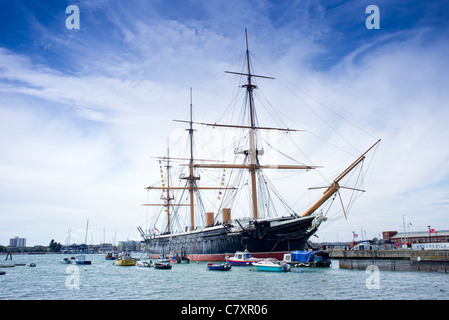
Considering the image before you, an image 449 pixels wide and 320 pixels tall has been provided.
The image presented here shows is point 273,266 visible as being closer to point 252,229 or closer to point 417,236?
point 252,229

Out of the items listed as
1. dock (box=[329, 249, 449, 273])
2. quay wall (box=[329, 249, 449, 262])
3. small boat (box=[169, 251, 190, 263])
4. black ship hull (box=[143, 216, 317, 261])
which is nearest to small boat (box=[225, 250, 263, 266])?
black ship hull (box=[143, 216, 317, 261])

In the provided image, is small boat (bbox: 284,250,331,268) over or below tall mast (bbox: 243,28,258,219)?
below

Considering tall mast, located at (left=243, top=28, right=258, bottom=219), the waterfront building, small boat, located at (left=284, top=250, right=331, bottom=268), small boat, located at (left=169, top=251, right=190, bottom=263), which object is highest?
tall mast, located at (left=243, top=28, right=258, bottom=219)

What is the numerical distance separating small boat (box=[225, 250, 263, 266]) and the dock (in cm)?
1100

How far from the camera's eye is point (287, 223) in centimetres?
4794

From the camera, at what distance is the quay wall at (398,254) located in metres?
47.1

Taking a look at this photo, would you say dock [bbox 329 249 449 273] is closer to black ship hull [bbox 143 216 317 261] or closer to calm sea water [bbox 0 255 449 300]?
calm sea water [bbox 0 255 449 300]

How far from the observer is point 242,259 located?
155ft

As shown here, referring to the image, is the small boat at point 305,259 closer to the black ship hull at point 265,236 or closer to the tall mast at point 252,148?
the black ship hull at point 265,236

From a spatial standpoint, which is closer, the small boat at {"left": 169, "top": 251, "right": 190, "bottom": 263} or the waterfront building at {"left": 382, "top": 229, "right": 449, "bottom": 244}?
the small boat at {"left": 169, "top": 251, "right": 190, "bottom": 263}

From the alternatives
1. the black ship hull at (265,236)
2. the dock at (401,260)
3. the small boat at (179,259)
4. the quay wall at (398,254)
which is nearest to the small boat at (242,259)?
the black ship hull at (265,236)

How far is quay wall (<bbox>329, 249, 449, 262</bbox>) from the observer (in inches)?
Result: 1856
